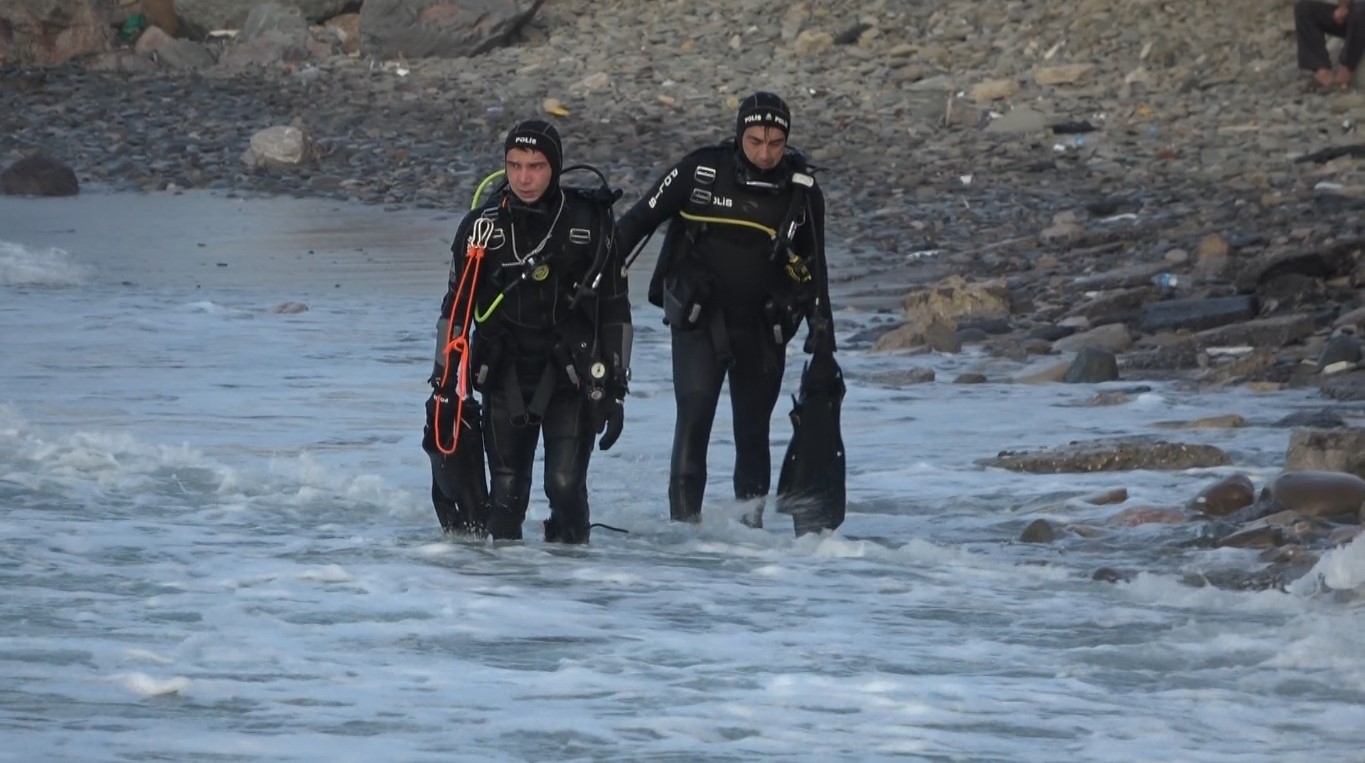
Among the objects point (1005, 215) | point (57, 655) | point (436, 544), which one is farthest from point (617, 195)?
point (1005, 215)

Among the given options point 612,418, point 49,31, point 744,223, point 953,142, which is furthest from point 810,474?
point 49,31

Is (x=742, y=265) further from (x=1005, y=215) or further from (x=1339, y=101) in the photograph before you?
(x=1339, y=101)

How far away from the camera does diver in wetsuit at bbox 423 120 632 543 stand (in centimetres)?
775

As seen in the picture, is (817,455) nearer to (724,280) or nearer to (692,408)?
(692,408)

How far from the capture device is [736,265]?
8.61m

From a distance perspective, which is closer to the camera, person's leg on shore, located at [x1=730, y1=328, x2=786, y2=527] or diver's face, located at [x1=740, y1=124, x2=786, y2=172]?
diver's face, located at [x1=740, y1=124, x2=786, y2=172]

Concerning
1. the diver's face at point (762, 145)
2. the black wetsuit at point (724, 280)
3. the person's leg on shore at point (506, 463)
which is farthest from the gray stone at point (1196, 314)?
the person's leg on shore at point (506, 463)

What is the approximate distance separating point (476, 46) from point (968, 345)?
20.9m

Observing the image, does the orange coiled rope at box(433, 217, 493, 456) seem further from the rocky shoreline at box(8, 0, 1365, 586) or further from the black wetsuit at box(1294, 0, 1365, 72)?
the black wetsuit at box(1294, 0, 1365, 72)

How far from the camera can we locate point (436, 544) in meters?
8.73

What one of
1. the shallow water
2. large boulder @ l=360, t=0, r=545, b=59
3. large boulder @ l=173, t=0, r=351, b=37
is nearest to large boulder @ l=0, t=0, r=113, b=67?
large boulder @ l=173, t=0, r=351, b=37

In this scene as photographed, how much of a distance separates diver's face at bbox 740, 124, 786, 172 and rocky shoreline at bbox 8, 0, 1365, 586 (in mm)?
2610

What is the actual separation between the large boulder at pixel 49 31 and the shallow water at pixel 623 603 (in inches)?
897

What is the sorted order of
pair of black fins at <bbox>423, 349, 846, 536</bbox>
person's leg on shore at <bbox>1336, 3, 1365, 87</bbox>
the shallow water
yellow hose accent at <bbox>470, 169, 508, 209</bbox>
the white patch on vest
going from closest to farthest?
the shallow water
yellow hose accent at <bbox>470, 169, 508, 209</bbox>
pair of black fins at <bbox>423, 349, 846, 536</bbox>
the white patch on vest
person's leg on shore at <bbox>1336, 3, 1365, 87</bbox>
